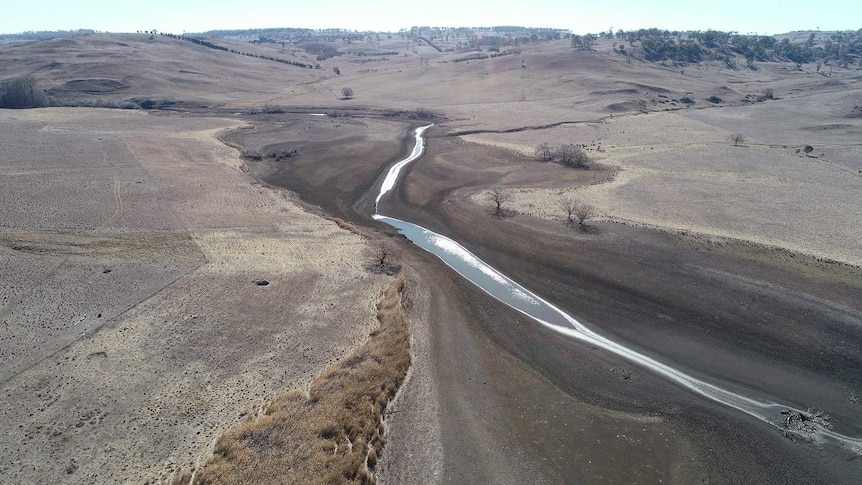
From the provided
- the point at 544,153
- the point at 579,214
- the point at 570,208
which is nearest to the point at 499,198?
the point at 570,208

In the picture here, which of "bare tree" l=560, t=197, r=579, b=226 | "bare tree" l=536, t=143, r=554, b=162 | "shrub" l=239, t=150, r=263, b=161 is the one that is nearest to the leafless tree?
"bare tree" l=560, t=197, r=579, b=226

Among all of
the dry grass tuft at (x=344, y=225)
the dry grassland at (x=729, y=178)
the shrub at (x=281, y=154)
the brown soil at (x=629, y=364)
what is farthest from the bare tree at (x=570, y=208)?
the shrub at (x=281, y=154)

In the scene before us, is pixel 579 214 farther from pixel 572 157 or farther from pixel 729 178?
pixel 729 178

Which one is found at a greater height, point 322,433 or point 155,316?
point 155,316

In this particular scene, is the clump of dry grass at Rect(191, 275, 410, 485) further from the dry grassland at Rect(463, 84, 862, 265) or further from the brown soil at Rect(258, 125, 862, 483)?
the dry grassland at Rect(463, 84, 862, 265)

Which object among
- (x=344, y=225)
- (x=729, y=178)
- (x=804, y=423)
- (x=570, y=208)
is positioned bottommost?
(x=804, y=423)

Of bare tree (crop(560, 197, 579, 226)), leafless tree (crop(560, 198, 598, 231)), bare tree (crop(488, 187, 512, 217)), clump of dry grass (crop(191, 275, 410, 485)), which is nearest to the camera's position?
clump of dry grass (crop(191, 275, 410, 485))

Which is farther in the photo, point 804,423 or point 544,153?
point 544,153
